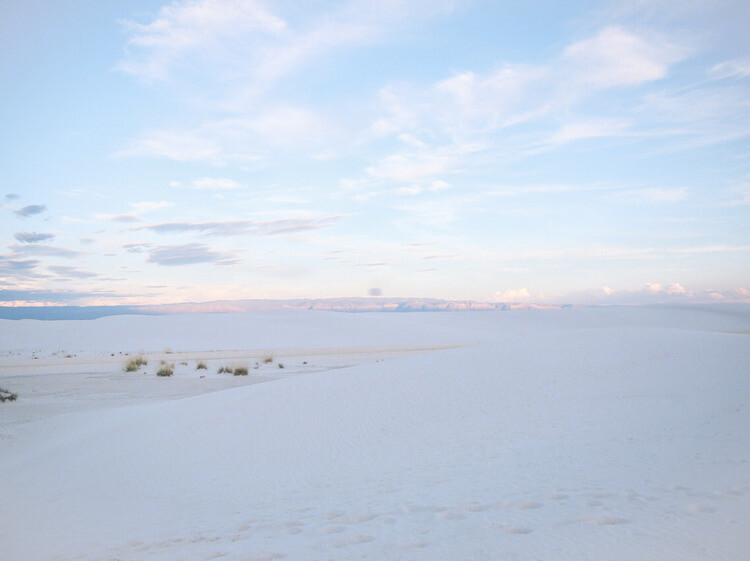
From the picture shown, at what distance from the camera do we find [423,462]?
19.9ft

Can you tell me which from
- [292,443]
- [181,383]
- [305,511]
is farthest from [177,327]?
[305,511]

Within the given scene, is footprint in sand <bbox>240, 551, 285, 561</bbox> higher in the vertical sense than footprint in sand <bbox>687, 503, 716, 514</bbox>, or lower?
lower

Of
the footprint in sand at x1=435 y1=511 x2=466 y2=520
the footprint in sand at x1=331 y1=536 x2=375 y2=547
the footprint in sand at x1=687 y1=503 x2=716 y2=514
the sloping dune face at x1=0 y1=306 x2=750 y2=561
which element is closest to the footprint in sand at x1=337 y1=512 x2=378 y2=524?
the sloping dune face at x1=0 y1=306 x2=750 y2=561

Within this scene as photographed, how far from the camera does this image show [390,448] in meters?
6.85

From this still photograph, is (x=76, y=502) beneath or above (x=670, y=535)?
beneath

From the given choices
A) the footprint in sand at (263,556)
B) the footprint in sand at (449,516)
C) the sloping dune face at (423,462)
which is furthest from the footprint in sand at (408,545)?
the footprint in sand at (263,556)

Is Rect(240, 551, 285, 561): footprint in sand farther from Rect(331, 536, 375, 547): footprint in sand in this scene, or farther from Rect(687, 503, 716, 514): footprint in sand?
Rect(687, 503, 716, 514): footprint in sand

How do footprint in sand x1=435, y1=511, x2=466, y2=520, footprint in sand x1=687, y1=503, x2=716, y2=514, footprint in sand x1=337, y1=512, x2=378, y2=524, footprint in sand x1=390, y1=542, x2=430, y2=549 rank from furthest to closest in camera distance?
footprint in sand x1=337, y1=512, x2=378, y2=524 → footprint in sand x1=435, y1=511, x2=466, y2=520 → footprint in sand x1=687, y1=503, x2=716, y2=514 → footprint in sand x1=390, y1=542, x2=430, y2=549

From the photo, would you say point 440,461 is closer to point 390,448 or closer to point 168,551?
point 390,448

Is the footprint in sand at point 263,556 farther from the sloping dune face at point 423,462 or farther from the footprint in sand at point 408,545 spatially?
the footprint in sand at point 408,545

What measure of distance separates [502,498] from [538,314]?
53.4 metres

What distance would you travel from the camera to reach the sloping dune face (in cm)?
384

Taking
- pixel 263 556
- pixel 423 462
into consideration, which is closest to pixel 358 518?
pixel 263 556

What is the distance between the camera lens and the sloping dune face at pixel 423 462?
3836mm
